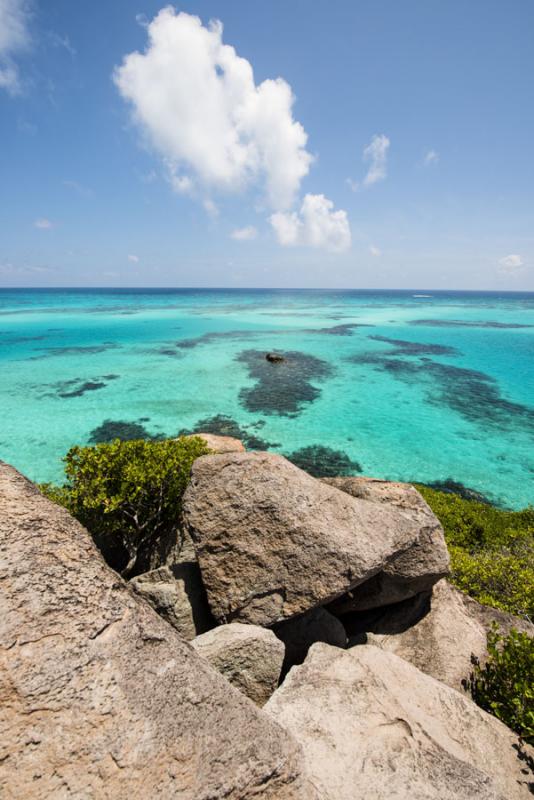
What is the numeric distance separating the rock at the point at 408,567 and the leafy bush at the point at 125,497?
4415mm

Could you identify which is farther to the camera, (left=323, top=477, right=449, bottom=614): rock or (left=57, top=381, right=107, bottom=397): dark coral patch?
(left=57, top=381, right=107, bottom=397): dark coral patch

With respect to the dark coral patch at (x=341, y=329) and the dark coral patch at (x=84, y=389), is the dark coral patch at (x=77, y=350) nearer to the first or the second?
the dark coral patch at (x=84, y=389)

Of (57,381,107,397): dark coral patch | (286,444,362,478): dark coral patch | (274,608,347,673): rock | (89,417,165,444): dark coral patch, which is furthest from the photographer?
(57,381,107,397): dark coral patch

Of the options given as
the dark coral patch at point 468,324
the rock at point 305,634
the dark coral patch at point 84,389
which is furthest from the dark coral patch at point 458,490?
the dark coral patch at point 468,324

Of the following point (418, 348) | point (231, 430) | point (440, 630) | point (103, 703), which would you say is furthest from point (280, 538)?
point (418, 348)

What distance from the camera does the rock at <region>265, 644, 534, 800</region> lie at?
12.1ft

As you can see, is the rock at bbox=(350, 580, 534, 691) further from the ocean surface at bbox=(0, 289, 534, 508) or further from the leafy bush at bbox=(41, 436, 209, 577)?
the ocean surface at bbox=(0, 289, 534, 508)

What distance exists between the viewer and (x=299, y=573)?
6.02 metres

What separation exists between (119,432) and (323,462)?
46.3 feet

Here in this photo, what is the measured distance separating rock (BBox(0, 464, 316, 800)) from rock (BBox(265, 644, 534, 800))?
89cm

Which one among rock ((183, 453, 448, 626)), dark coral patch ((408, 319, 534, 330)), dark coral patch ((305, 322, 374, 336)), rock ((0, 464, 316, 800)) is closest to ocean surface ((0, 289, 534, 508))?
dark coral patch ((305, 322, 374, 336))

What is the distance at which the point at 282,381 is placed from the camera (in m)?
36.7

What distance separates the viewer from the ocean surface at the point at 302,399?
22.1m

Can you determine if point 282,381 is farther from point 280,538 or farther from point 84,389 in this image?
point 280,538
